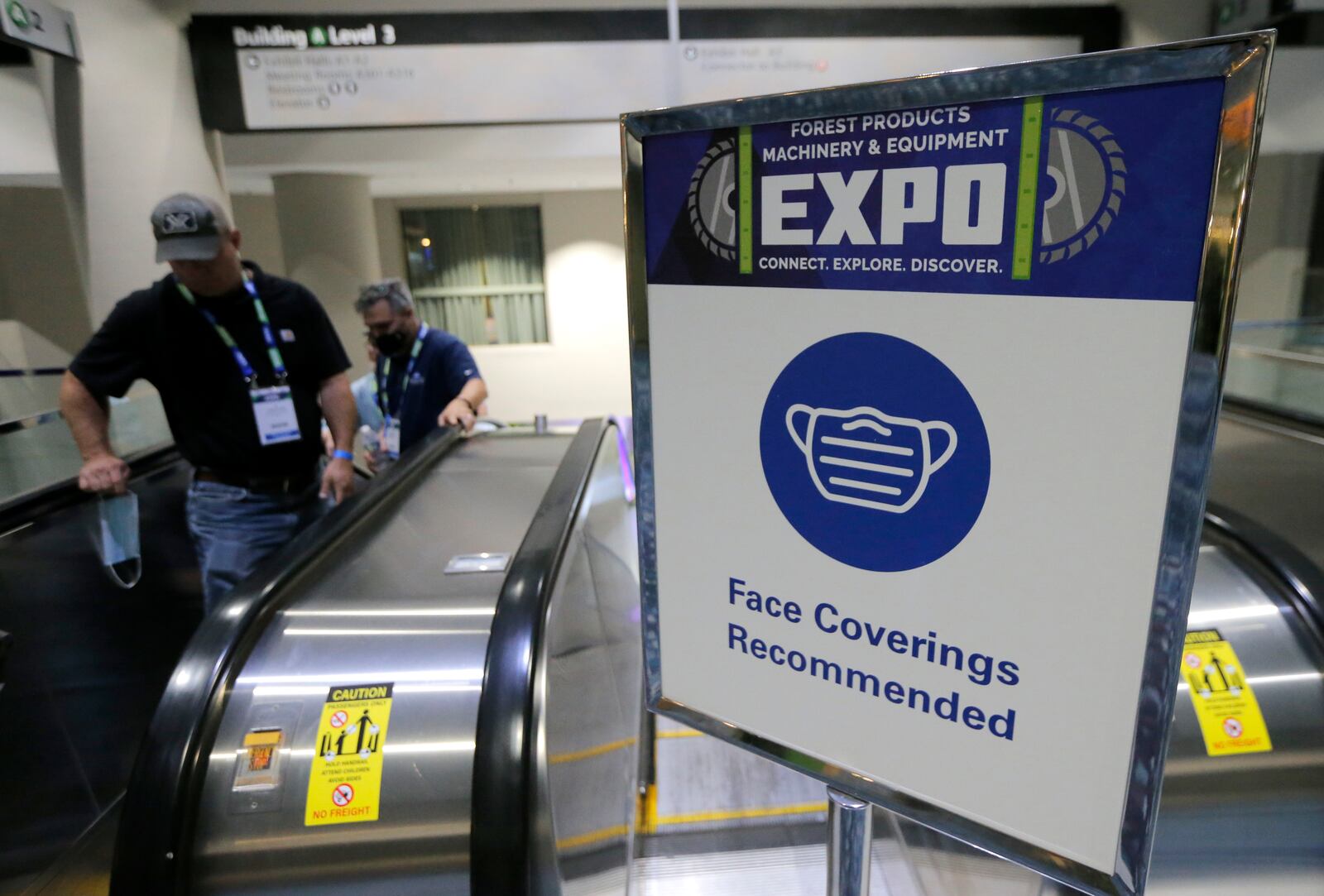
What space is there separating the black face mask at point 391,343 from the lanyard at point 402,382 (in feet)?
0.13

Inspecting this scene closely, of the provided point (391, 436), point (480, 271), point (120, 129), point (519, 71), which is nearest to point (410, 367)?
point (391, 436)

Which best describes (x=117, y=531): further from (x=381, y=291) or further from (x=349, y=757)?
(x=349, y=757)

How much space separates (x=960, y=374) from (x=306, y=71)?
4.50 meters

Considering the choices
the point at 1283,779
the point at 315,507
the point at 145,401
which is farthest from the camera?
the point at 145,401

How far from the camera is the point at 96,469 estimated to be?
249 cm

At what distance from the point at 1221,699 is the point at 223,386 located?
296cm

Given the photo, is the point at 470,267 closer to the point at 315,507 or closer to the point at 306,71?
the point at 306,71

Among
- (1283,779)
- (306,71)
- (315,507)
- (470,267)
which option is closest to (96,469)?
(315,507)

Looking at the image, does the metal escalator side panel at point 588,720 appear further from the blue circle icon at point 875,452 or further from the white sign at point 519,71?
the white sign at point 519,71

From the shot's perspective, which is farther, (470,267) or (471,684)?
(470,267)

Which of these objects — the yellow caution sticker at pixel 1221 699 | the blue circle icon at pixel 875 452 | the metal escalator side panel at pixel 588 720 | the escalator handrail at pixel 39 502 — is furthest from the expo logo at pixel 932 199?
the escalator handrail at pixel 39 502

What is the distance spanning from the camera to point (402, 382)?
3.59 m

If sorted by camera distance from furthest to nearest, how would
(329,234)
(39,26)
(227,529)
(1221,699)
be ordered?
(329,234)
(39,26)
(227,529)
(1221,699)

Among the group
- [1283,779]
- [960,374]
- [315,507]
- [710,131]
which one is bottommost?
[1283,779]
